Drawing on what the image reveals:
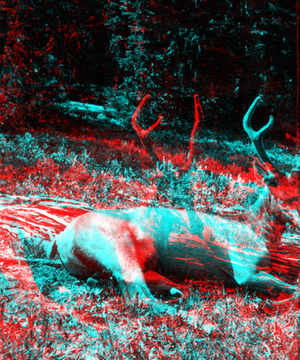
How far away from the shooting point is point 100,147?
4.82ft

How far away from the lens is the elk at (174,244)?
4.45 ft

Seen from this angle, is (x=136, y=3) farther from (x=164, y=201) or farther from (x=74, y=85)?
(x=164, y=201)

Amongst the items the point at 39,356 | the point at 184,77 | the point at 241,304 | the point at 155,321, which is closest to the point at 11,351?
the point at 39,356

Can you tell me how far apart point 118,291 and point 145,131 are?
3.08 ft

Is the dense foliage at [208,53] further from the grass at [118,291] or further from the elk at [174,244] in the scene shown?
the grass at [118,291]

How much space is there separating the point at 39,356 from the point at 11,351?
0.15 m

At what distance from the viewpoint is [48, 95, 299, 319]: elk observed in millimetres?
1357

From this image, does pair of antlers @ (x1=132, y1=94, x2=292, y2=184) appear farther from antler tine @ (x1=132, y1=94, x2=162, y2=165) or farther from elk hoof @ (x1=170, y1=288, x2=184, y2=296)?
elk hoof @ (x1=170, y1=288, x2=184, y2=296)

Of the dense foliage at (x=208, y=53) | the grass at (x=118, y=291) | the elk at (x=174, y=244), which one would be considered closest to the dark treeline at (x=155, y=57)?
the dense foliage at (x=208, y=53)

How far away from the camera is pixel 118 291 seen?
1320 millimetres

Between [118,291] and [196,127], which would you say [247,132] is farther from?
[118,291]

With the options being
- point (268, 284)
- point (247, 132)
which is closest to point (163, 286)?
point (268, 284)

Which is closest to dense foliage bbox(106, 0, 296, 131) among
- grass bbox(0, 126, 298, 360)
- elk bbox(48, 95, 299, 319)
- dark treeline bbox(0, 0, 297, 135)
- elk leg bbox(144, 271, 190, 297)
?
dark treeline bbox(0, 0, 297, 135)

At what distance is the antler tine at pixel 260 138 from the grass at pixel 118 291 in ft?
0.19
